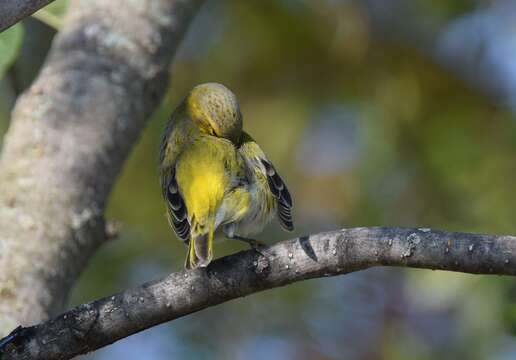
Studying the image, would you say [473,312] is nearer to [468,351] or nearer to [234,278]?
[468,351]

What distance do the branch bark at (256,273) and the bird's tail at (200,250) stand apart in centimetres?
17

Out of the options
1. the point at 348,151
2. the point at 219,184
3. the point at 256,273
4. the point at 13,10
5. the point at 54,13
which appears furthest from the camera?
the point at 348,151

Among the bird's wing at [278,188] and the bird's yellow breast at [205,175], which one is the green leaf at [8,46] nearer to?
the bird's yellow breast at [205,175]

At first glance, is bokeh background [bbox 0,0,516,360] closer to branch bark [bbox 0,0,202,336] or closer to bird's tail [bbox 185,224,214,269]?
branch bark [bbox 0,0,202,336]

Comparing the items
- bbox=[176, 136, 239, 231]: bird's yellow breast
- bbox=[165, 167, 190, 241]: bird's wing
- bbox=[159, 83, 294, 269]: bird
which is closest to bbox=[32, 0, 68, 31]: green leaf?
bbox=[159, 83, 294, 269]: bird

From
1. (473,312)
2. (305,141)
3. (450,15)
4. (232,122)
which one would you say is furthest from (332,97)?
(232,122)

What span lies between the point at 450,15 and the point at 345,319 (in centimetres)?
219

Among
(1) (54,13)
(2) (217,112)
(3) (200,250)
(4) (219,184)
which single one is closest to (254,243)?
(3) (200,250)

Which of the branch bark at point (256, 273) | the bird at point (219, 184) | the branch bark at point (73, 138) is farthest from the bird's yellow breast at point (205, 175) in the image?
the branch bark at point (256, 273)

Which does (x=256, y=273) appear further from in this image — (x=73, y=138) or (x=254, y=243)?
(x=73, y=138)

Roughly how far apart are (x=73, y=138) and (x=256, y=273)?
1.45 meters

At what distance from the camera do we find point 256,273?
2588 mm

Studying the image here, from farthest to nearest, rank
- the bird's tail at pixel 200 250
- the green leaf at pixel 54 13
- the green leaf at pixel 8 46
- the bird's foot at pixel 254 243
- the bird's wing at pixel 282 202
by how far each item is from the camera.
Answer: the green leaf at pixel 54 13, the bird's wing at pixel 282 202, the green leaf at pixel 8 46, the bird's tail at pixel 200 250, the bird's foot at pixel 254 243

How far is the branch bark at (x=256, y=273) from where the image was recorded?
2389mm
